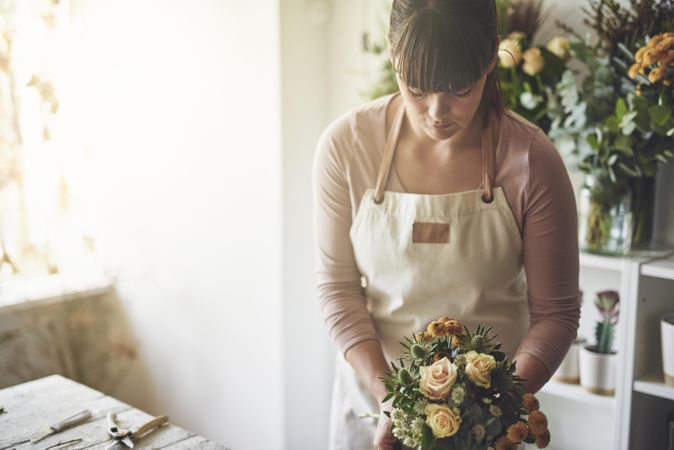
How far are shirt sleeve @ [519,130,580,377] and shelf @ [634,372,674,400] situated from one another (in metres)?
0.52

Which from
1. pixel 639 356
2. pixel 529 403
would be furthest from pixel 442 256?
pixel 639 356

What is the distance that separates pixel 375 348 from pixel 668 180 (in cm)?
107

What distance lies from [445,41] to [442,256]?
1.52 ft

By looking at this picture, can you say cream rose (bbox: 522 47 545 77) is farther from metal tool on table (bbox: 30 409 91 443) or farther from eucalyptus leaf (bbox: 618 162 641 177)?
metal tool on table (bbox: 30 409 91 443)

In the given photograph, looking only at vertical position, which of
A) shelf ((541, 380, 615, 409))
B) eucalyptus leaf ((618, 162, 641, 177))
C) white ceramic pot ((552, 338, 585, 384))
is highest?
eucalyptus leaf ((618, 162, 641, 177))

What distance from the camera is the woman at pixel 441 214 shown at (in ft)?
4.25

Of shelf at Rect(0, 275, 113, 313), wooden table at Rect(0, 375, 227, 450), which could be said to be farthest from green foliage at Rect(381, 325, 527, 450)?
shelf at Rect(0, 275, 113, 313)

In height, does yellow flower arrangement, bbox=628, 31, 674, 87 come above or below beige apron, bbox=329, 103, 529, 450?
above

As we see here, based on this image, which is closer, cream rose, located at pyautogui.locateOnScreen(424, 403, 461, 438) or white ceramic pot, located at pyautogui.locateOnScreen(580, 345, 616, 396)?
cream rose, located at pyautogui.locateOnScreen(424, 403, 461, 438)

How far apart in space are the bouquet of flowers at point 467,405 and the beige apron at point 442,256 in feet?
1.19

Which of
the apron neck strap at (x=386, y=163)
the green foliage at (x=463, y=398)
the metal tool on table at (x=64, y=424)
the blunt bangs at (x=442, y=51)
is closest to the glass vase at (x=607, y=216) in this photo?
the apron neck strap at (x=386, y=163)

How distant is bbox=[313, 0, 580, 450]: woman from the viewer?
51.0 inches

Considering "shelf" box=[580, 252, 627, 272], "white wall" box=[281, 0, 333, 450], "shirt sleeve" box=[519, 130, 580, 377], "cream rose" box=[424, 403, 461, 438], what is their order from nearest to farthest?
"cream rose" box=[424, 403, 461, 438]
"shirt sleeve" box=[519, 130, 580, 377]
"shelf" box=[580, 252, 627, 272]
"white wall" box=[281, 0, 333, 450]

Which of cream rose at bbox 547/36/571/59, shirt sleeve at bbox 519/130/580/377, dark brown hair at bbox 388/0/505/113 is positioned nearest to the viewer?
dark brown hair at bbox 388/0/505/113
